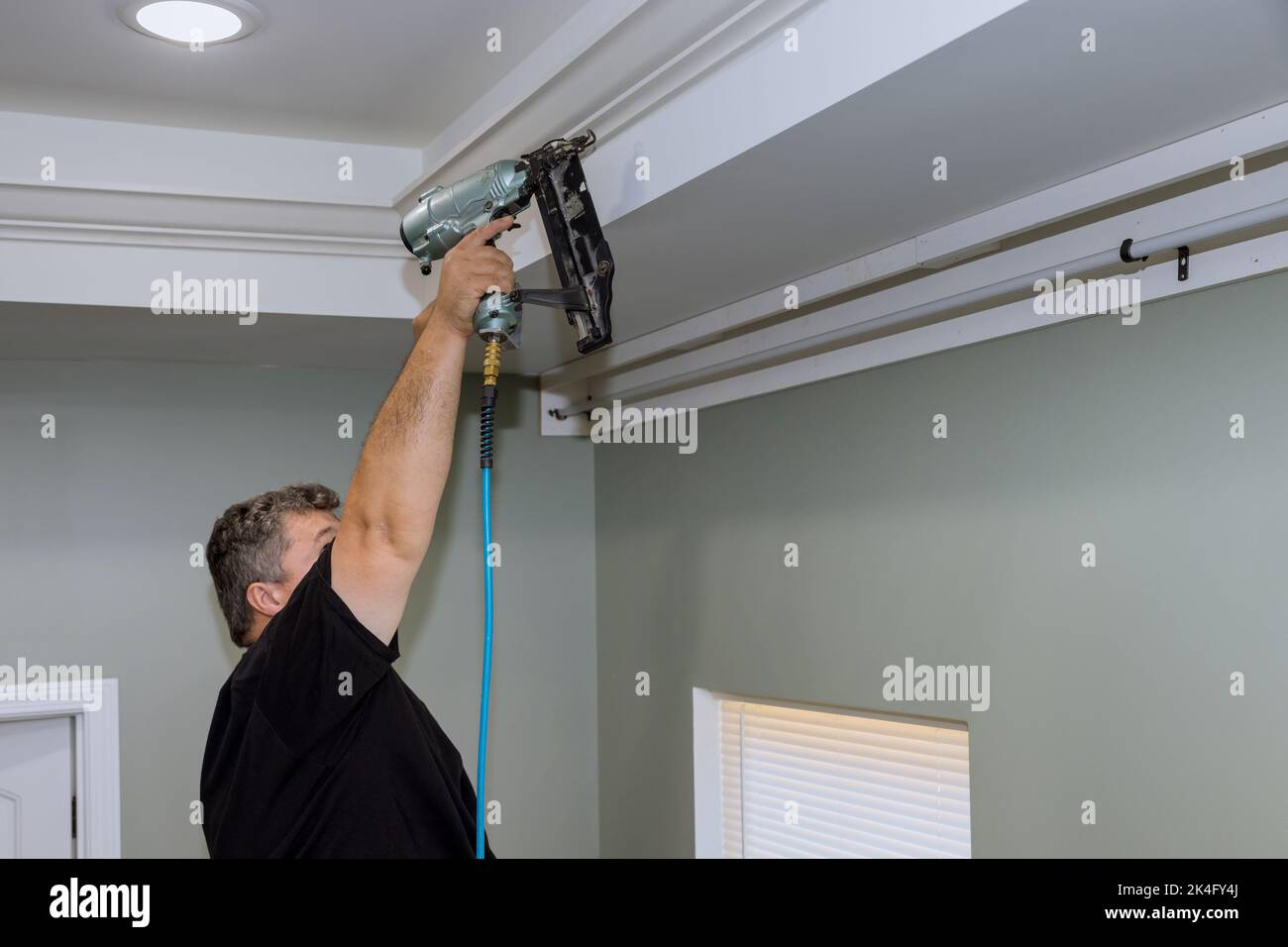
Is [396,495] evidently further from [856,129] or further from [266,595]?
[856,129]

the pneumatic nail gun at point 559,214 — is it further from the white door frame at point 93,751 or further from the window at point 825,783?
the white door frame at point 93,751

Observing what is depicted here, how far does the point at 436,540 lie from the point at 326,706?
192 cm

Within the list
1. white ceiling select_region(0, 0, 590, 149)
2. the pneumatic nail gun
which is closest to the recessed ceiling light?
white ceiling select_region(0, 0, 590, 149)

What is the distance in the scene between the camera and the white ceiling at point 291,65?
1805mm

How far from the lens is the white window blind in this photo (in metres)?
2.14

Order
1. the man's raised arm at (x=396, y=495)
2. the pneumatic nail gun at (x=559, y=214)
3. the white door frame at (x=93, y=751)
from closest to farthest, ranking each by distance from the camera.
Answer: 1. the man's raised arm at (x=396, y=495)
2. the pneumatic nail gun at (x=559, y=214)
3. the white door frame at (x=93, y=751)

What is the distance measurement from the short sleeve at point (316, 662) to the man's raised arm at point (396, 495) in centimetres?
2

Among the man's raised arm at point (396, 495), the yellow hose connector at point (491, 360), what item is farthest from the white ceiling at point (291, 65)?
the man's raised arm at point (396, 495)

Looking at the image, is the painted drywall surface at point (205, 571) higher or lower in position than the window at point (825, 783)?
higher

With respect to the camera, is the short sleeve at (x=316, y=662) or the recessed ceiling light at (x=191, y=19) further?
the recessed ceiling light at (x=191, y=19)

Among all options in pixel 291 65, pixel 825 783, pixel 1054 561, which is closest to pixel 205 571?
pixel 291 65

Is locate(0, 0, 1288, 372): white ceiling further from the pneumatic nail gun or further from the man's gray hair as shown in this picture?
the man's gray hair
